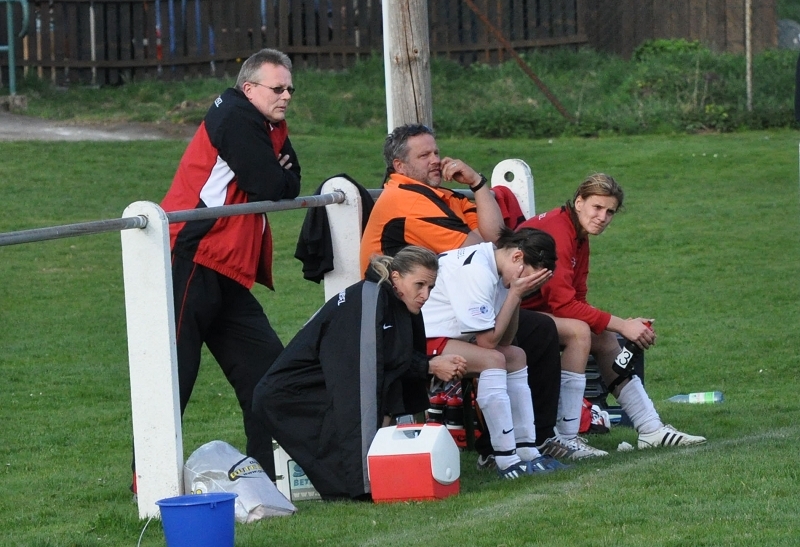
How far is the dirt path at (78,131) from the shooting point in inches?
698

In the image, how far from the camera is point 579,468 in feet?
19.7

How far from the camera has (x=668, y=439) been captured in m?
6.72

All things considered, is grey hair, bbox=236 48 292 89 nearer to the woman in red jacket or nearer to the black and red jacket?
the black and red jacket

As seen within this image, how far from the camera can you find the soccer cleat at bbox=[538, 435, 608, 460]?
6.46m

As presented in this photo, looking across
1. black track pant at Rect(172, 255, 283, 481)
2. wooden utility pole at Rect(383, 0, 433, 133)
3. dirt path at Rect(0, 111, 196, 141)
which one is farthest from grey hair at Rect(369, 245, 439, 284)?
dirt path at Rect(0, 111, 196, 141)

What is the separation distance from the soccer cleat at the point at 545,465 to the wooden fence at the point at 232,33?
→ 615 inches

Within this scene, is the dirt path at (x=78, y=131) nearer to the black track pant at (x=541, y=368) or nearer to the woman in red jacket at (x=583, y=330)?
the woman in red jacket at (x=583, y=330)

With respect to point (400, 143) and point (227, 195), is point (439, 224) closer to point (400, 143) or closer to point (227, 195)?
point (400, 143)

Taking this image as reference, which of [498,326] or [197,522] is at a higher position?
[498,326]

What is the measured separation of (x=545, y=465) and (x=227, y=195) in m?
1.78

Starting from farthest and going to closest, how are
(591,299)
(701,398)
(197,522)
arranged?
(591,299), (701,398), (197,522)

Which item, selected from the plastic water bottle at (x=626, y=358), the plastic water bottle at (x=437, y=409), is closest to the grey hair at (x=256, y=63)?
the plastic water bottle at (x=437, y=409)

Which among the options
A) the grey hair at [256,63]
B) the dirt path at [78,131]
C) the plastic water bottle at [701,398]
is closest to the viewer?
the grey hair at [256,63]

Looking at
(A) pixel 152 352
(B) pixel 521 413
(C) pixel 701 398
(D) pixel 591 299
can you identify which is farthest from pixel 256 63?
(D) pixel 591 299
